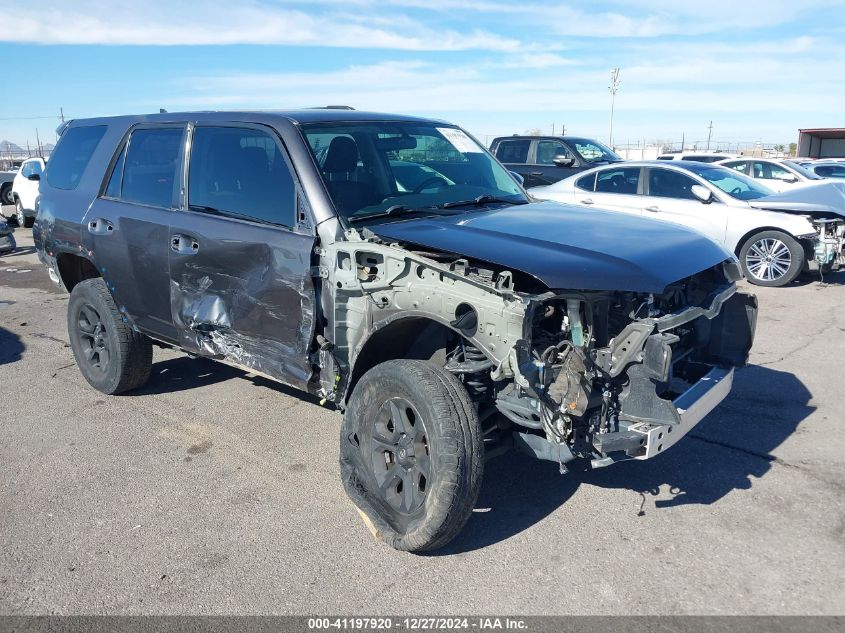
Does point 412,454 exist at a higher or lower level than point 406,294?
lower

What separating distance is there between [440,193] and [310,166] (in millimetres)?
847

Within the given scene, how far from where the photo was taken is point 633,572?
3.14 metres

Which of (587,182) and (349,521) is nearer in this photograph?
(349,521)

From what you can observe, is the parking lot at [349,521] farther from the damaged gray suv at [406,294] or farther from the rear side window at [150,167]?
the rear side window at [150,167]

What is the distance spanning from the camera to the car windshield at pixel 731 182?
10062 millimetres

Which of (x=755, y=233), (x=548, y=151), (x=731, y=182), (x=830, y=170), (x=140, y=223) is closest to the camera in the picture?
(x=140, y=223)

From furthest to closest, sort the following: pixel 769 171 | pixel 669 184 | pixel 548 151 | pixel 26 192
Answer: pixel 26 192 → pixel 769 171 → pixel 548 151 → pixel 669 184

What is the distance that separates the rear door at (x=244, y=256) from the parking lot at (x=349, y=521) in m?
0.73

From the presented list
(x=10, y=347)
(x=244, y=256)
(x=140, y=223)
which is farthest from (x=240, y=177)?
(x=10, y=347)

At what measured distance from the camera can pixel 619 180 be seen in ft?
34.7

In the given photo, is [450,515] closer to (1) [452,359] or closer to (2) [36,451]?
(1) [452,359]

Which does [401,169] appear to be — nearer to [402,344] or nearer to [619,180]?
[402,344]

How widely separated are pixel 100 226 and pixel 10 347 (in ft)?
9.05

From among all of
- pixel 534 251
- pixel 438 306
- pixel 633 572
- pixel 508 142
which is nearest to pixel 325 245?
pixel 438 306
